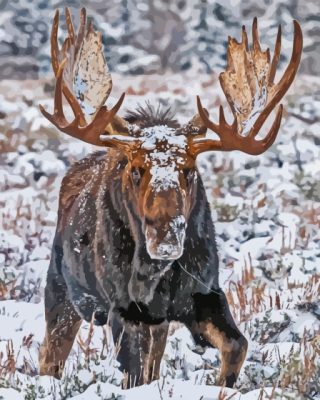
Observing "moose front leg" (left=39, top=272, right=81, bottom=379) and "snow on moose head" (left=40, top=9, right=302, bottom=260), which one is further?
"moose front leg" (left=39, top=272, right=81, bottom=379)

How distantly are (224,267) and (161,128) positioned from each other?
11.4ft

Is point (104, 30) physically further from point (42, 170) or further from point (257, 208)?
point (257, 208)

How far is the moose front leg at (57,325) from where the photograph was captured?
7.11 m

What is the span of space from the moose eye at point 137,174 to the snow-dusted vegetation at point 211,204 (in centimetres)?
87

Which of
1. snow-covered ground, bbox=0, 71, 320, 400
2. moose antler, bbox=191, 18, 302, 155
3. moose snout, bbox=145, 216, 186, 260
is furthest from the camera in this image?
moose antler, bbox=191, 18, 302, 155

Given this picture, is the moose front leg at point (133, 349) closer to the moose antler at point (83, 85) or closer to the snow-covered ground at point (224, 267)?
the snow-covered ground at point (224, 267)

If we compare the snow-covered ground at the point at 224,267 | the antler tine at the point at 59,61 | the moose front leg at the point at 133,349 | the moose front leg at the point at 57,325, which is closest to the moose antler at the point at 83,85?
the antler tine at the point at 59,61

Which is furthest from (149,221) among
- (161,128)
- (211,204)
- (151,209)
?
(211,204)

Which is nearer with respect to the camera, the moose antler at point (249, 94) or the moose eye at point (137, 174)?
the moose eye at point (137, 174)

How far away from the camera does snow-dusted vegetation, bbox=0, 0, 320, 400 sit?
6.10 m

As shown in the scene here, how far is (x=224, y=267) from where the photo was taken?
31.3ft

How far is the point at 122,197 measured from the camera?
6.35 meters

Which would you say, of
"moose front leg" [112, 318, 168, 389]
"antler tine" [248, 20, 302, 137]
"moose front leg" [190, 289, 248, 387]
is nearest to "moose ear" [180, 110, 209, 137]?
"antler tine" [248, 20, 302, 137]

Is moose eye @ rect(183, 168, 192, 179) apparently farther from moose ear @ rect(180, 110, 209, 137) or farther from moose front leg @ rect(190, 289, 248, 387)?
moose front leg @ rect(190, 289, 248, 387)
